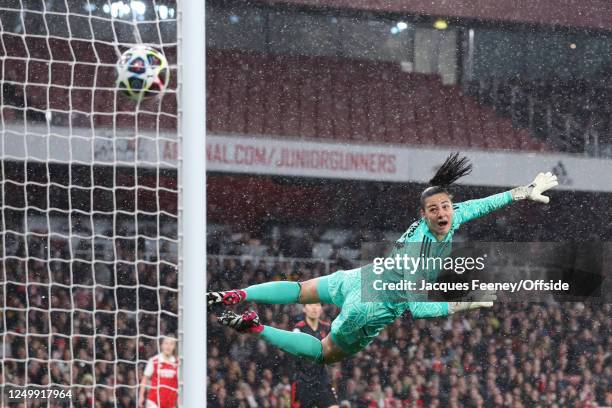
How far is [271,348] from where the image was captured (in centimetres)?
589

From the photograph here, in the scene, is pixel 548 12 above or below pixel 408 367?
above

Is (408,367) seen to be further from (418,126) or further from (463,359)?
(418,126)

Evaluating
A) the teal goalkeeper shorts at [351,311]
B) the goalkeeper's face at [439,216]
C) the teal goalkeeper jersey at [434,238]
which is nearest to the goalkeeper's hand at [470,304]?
the teal goalkeeper jersey at [434,238]

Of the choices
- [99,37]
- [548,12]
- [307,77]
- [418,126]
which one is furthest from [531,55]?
[99,37]

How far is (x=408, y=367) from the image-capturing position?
6250 mm

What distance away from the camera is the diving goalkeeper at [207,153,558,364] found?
500cm

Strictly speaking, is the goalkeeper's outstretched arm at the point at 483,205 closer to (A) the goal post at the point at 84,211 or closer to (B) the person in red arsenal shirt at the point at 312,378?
(B) the person in red arsenal shirt at the point at 312,378

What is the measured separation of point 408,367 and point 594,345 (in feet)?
4.65

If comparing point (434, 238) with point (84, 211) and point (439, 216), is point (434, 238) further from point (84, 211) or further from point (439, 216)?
point (84, 211)

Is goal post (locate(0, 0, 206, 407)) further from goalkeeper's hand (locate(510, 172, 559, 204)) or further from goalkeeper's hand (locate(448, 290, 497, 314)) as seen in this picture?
goalkeeper's hand (locate(510, 172, 559, 204))

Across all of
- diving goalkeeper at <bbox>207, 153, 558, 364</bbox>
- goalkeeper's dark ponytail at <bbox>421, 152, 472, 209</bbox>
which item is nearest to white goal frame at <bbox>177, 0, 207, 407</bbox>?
diving goalkeeper at <bbox>207, 153, 558, 364</bbox>

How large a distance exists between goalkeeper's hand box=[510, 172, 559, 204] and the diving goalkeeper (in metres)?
0.02

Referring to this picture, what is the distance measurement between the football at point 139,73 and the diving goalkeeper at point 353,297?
5.13 feet

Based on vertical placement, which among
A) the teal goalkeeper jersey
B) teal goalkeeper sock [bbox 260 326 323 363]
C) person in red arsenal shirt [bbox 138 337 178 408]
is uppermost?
the teal goalkeeper jersey
